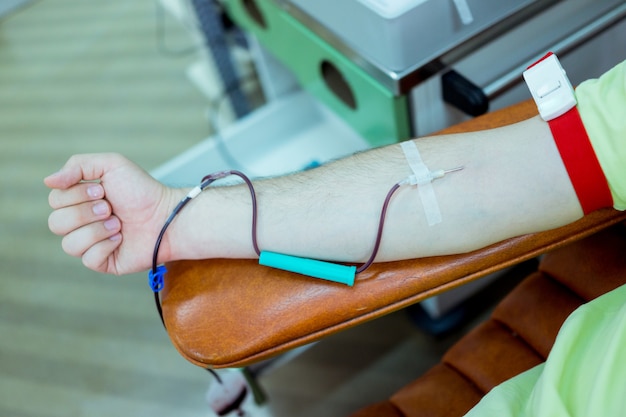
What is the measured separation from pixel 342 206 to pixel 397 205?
0.21 ft

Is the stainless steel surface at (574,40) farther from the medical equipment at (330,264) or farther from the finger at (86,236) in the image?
the finger at (86,236)

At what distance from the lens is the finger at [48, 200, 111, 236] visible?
0.71 meters

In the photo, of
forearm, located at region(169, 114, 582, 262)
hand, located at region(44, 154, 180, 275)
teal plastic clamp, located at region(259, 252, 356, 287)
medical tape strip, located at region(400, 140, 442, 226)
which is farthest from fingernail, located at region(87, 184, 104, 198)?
medical tape strip, located at region(400, 140, 442, 226)

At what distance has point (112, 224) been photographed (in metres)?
0.73

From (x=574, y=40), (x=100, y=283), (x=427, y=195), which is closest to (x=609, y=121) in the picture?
(x=427, y=195)

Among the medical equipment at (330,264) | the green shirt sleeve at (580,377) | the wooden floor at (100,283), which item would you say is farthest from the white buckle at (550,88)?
the wooden floor at (100,283)

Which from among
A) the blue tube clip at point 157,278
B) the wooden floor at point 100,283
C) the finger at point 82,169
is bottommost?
the wooden floor at point 100,283

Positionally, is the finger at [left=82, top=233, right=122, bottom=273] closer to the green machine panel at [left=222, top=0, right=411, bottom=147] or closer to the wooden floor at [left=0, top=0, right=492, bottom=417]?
the green machine panel at [left=222, top=0, right=411, bottom=147]

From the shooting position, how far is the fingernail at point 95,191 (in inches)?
28.2

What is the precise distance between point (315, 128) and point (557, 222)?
854 mm

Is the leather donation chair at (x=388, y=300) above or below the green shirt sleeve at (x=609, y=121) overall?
below

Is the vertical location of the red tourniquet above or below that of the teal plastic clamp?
above

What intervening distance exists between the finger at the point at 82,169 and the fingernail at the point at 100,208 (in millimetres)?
36

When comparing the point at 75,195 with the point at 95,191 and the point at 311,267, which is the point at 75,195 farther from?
the point at 311,267
